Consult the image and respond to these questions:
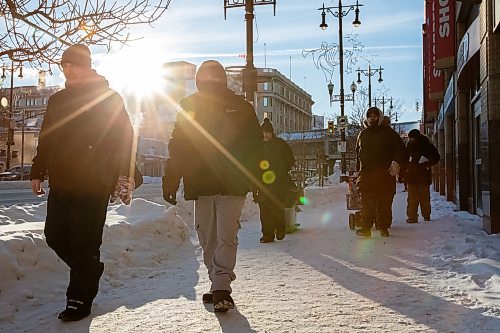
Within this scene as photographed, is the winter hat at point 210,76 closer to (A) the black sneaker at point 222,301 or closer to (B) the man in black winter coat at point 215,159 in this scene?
(B) the man in black winter coat at point 215,159

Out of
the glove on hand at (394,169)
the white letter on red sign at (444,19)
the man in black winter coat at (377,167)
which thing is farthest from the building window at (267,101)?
the glove on hand at (394,169)

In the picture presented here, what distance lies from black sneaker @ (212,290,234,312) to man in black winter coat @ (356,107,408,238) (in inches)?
186

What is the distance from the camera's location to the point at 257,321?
4.05 metres

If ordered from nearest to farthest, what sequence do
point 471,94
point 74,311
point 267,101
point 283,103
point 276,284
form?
point 74,311 < point 276,284 < point 471,94 < point 267,101 < point 283,103

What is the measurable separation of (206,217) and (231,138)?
→ 0.65 metres

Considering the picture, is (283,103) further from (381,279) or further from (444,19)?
(381,279)

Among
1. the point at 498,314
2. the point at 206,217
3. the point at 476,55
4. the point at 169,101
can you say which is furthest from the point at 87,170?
the point at 169,101

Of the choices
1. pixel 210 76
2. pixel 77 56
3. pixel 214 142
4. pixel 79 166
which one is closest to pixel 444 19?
pixel 210 76

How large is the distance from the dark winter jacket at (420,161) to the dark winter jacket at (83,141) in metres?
7.50

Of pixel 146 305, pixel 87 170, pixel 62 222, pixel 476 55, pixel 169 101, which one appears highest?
pixel 169 101

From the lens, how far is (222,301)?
4.27 m

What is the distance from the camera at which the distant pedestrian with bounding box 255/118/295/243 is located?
336 inches

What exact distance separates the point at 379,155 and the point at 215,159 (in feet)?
15.2

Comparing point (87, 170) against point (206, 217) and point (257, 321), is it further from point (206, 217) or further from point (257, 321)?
point (257, 321)
